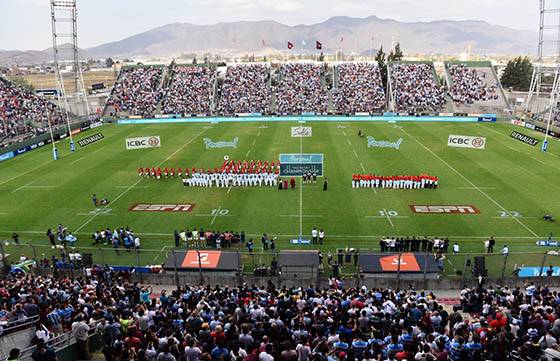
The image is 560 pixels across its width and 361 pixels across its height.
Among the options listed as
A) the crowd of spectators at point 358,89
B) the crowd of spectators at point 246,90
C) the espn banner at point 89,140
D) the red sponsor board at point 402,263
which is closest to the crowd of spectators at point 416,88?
the crowd of spectators at point 358,89

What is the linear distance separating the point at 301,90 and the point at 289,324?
63.6 metres

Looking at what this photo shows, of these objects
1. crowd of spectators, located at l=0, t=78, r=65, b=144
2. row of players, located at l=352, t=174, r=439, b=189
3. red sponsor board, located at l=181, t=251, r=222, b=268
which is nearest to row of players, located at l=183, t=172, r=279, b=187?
row of players, located at l=352, t=174, r=439, b=189

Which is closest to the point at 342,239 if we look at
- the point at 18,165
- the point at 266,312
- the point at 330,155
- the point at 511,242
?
the point at 511,242

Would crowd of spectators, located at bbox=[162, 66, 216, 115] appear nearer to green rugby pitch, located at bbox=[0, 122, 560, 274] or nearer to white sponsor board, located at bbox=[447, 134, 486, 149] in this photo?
green rugby pitch, located at bbox=[0, 122, 560, 274]

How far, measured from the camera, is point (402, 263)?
58.7 feet

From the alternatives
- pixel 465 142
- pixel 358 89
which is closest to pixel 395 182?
pixel 465 142

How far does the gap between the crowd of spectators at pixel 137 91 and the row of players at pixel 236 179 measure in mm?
38121

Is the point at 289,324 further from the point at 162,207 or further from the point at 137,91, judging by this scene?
the point at 137,91

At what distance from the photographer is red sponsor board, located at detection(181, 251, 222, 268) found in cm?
1847

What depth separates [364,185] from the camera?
31078mm

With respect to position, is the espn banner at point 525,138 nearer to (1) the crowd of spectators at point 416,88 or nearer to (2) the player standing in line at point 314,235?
(1) the crowd of spectators at point 416,88

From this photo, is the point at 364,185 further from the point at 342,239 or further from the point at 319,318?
the point at 319,318

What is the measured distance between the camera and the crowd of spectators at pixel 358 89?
67125mm

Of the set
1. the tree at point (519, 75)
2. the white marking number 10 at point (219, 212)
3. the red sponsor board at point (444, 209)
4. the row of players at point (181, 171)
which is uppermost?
the tree at point (519, 75)
